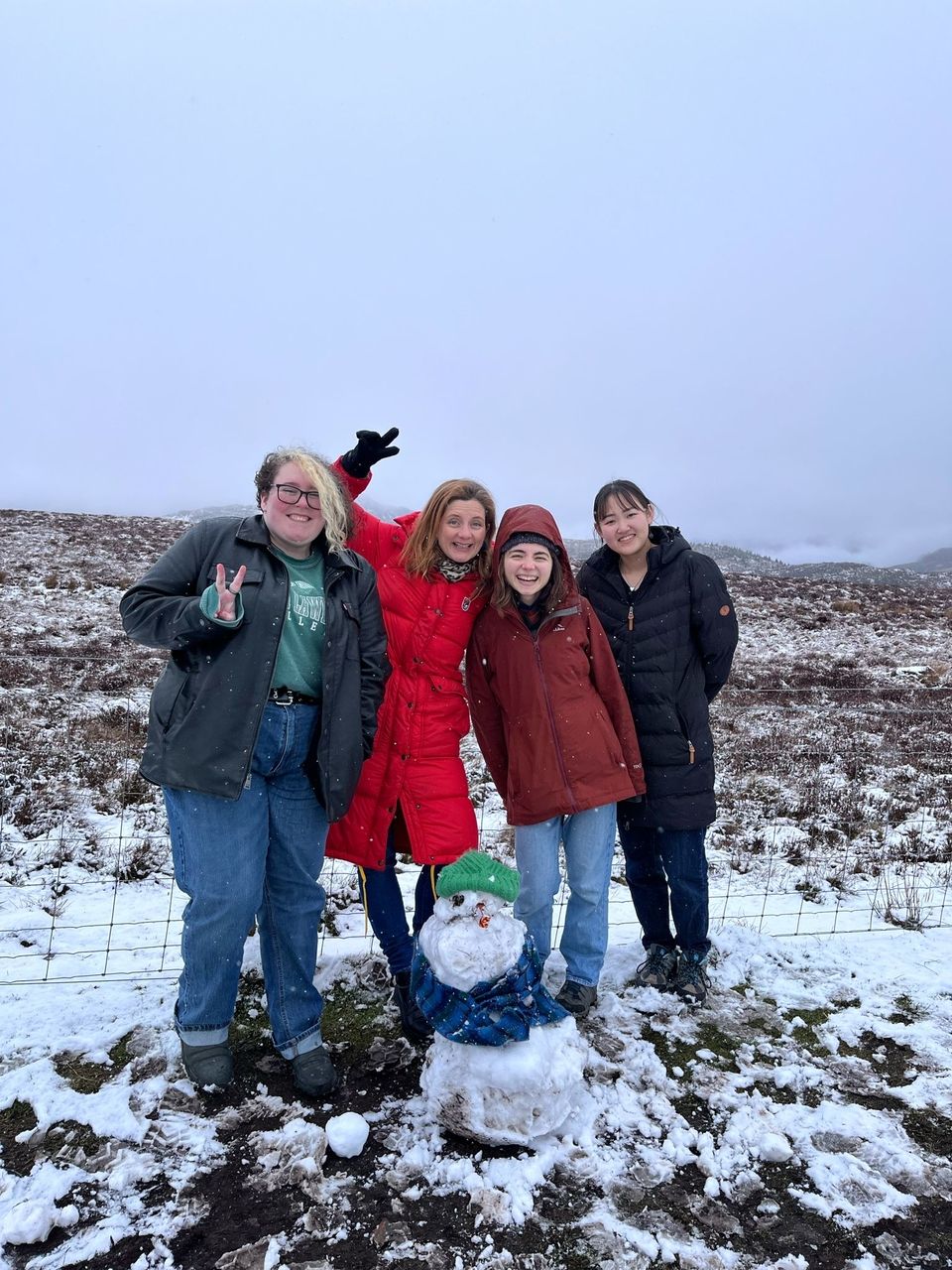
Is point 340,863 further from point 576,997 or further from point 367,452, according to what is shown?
point 367,452

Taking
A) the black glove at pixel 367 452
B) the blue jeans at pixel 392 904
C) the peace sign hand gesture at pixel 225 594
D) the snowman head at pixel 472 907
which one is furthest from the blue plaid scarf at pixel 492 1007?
the black glove at pixel 367 452

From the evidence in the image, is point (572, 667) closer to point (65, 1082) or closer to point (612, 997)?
point (612, 997)

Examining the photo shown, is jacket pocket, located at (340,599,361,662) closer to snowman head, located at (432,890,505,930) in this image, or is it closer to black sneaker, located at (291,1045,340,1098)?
snowman head, located at (432,890,505,930)

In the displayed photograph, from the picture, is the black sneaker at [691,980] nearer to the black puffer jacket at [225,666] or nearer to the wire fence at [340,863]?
the wire fence at [340,863]

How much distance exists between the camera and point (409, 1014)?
314cm

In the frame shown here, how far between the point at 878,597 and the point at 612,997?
85.6 feet

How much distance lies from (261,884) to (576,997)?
156 cm

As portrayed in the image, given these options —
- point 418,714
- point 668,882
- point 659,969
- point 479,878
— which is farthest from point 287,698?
point 659,969

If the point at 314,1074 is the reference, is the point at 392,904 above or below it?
above

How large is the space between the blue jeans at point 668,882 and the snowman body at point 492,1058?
109cm

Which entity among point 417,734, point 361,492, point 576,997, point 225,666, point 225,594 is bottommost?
point 576,997

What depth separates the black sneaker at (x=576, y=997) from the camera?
324 cm

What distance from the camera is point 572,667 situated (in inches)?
125

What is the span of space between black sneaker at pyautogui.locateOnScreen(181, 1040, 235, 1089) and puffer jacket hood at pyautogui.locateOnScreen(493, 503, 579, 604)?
7.19 feet
